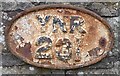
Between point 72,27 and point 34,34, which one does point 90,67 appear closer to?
point 72,27

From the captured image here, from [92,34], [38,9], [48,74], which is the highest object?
[38,9]

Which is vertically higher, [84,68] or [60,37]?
[60,37]

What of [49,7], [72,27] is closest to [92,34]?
[72,27]
